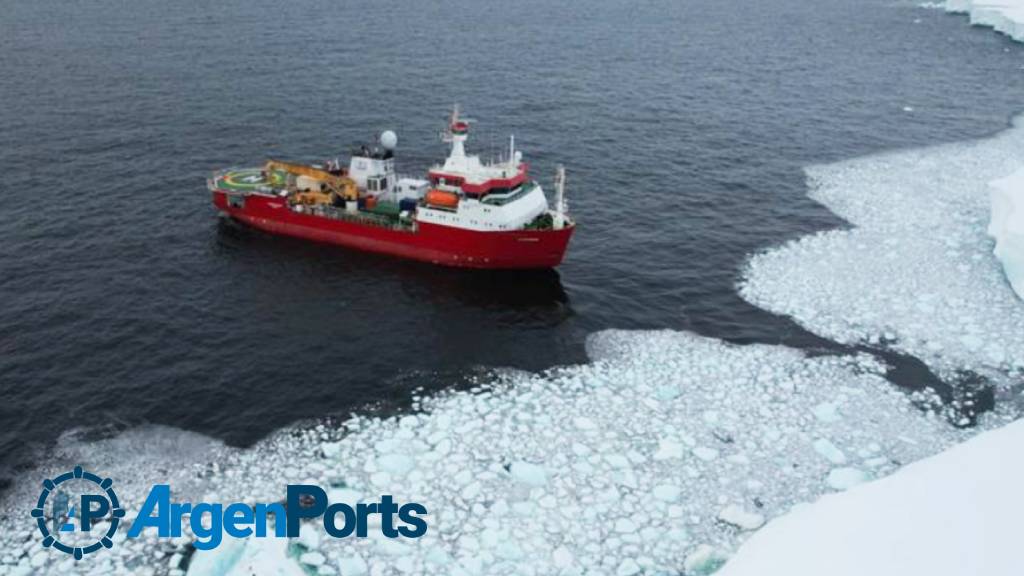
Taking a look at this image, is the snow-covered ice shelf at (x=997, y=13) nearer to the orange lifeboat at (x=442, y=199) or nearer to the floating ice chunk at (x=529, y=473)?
the orange lifeboat at (x=442, y=199)

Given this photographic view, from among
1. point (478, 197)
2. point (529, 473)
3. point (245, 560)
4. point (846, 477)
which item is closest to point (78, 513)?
point (245, 560)

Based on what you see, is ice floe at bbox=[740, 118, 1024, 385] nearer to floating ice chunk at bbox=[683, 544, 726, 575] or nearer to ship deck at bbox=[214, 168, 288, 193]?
floating ice chunk at bbox=[683, 544, 726, 575]

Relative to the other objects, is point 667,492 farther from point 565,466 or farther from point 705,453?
point 565,466

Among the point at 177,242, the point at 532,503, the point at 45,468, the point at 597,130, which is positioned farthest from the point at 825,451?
the point at 597,130

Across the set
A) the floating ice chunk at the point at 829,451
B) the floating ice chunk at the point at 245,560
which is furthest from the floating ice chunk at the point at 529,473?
the floating ice chunk at the point at 829,451

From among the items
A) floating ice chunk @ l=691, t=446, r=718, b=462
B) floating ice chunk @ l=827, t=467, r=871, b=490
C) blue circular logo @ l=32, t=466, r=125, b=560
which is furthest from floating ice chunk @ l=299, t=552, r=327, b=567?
floating ice chunk @ l=827, t=467, r=871, b=490
